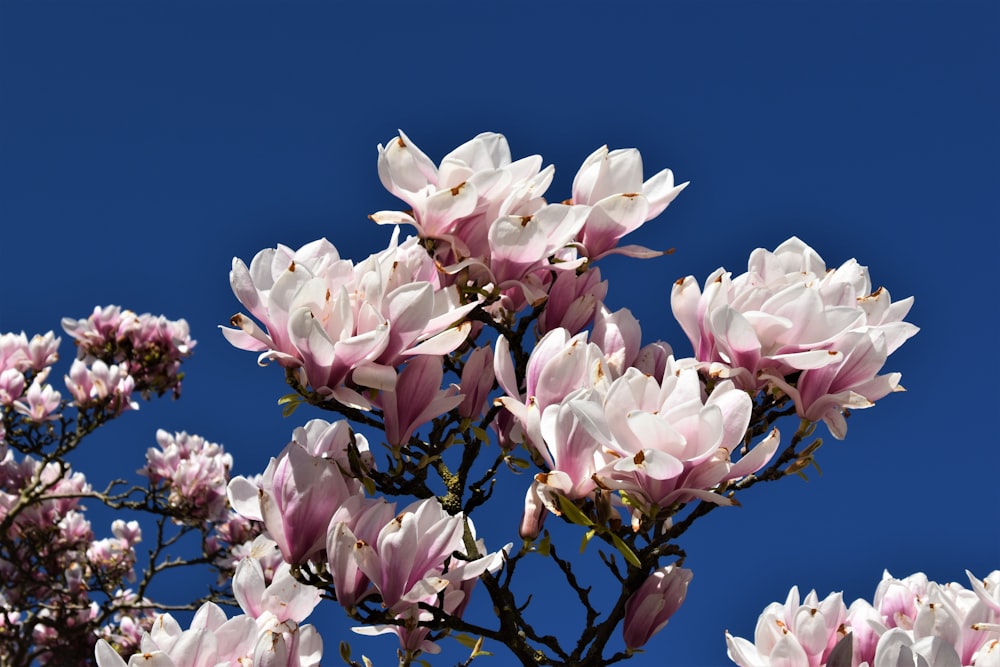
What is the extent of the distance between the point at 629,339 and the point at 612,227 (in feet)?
0.66

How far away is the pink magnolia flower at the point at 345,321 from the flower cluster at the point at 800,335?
374 mm

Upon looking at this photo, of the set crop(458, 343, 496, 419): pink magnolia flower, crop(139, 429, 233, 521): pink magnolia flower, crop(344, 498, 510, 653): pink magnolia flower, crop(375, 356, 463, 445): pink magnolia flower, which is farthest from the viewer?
crop(139, 429, 233, 521): pink magnolia flower

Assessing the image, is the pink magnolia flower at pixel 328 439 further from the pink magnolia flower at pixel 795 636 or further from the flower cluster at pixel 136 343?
the flower cluster at pixel 136 343

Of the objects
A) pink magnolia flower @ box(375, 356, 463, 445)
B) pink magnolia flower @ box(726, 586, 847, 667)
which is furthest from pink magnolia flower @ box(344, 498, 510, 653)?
pink magnolia flower @ box(726, 586, 847, 667)

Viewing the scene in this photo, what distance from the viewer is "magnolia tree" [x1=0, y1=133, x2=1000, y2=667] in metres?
1.21

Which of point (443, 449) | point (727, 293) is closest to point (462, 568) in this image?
point (443, 449)

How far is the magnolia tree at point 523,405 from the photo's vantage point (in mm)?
1210

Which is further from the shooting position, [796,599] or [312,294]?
[796,599]

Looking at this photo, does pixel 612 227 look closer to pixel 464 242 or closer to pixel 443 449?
pixel 464 242

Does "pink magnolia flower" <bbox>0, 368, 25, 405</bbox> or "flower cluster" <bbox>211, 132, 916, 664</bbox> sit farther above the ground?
"pink magnolia flower" <bbox>0, 368, 25, 405</bbox>

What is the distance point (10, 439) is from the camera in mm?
4328

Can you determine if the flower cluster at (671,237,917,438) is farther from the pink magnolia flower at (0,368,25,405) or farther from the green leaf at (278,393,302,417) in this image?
the pink magnolia flower at (0,368,25,405)

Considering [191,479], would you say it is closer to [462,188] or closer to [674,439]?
[462,188]

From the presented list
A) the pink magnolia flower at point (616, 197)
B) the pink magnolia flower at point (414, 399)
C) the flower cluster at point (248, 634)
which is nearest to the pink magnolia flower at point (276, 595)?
the flower cluster at point (248, 634)
